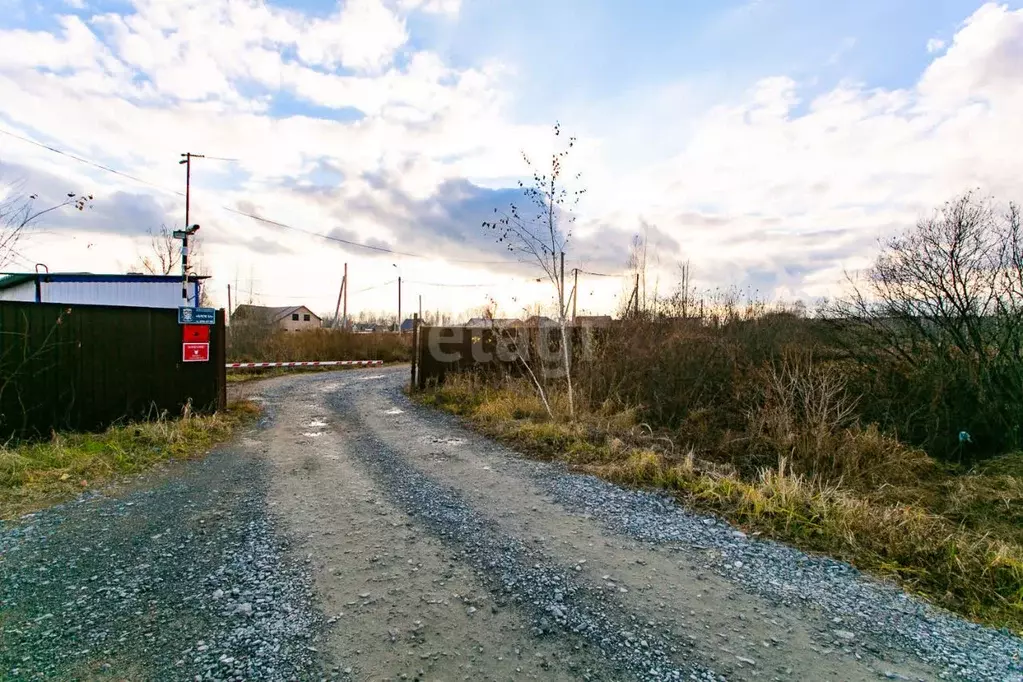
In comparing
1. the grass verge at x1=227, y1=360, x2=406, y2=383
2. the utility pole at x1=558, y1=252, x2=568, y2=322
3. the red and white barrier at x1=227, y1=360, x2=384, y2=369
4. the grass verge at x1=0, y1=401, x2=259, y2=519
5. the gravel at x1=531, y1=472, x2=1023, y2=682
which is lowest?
the gravel at x1=531, y1=472, x2=1023, y2=682

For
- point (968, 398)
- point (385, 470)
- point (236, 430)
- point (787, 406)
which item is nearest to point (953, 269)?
point (968, 398)

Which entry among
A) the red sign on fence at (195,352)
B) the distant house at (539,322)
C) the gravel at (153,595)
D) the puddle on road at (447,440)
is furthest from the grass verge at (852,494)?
the red sign on fence at (195,352)

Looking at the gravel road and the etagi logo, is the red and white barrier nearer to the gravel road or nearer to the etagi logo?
the etagi logo

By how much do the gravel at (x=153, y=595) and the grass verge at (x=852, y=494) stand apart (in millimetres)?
3431

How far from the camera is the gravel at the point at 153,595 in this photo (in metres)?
2.36

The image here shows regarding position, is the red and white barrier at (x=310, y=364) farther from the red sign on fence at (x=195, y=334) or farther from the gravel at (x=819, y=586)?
the gravel at (x=819, y=586)

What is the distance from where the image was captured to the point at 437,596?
2.97 meters

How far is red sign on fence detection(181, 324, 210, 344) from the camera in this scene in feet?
25.2

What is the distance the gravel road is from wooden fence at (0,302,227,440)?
2.70 m

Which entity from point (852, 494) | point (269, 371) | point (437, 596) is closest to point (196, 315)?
point (437, 596)

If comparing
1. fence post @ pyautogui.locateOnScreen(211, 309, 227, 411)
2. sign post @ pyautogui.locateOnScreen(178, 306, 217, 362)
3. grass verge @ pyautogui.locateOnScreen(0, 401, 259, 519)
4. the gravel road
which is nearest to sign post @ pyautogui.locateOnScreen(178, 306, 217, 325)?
sign post @ pyautogui.locateOnScreen(178, 306, 217, 362)

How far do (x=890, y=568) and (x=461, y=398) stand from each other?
7.71 metres

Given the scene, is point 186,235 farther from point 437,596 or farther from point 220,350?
point 437,596

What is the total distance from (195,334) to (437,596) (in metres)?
6.69
